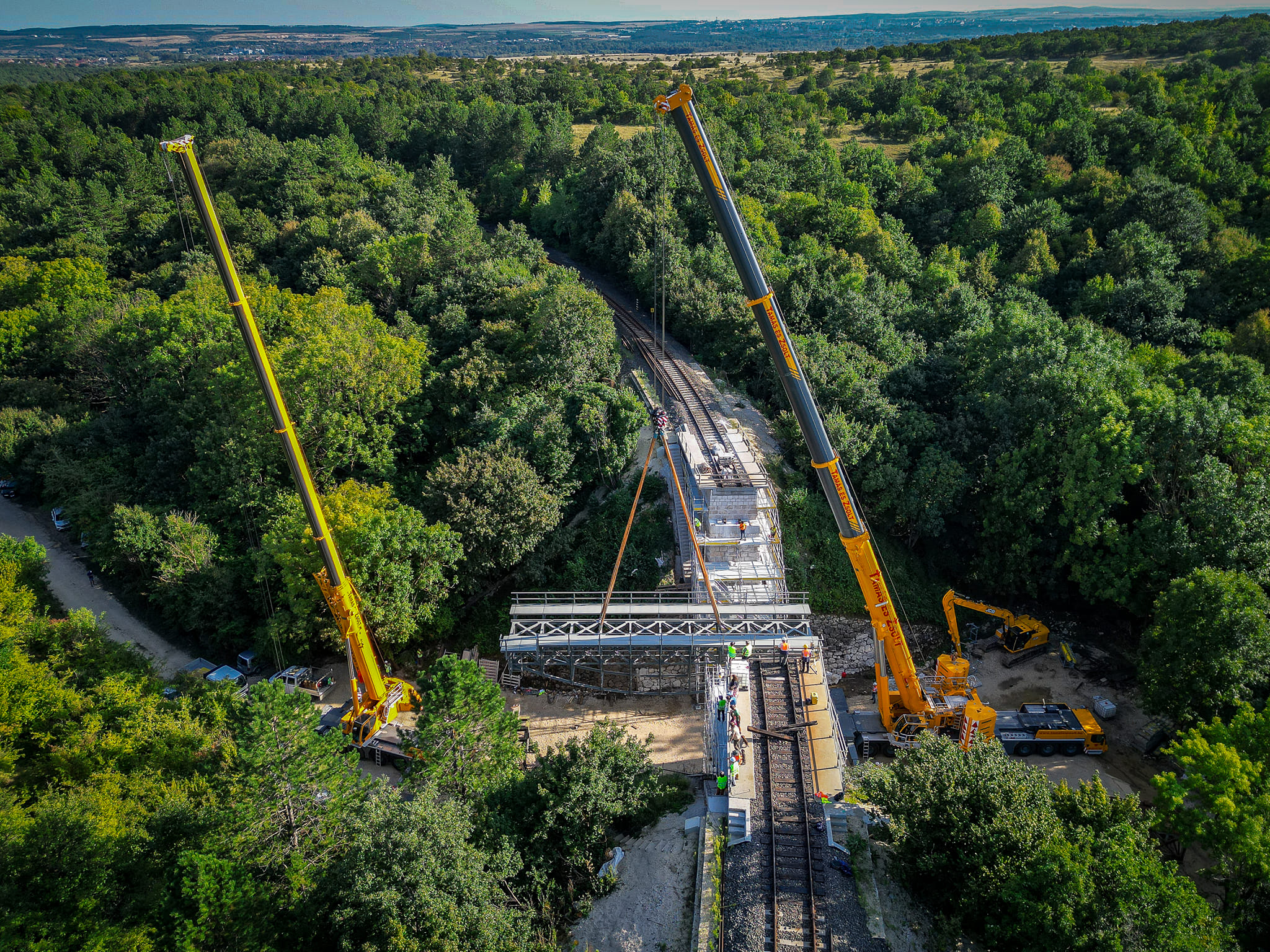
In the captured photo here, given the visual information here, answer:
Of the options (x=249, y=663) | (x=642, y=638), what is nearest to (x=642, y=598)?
(x=642, y=638)

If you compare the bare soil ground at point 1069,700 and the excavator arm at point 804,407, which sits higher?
the excavator arm at point 804,407

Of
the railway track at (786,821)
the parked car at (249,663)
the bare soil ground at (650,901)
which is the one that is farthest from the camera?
the parked car at (249,663)

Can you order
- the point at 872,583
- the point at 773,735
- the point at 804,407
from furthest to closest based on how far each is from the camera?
1. the point at 872,583
2. the point at 773,735
3. the point at 804,407

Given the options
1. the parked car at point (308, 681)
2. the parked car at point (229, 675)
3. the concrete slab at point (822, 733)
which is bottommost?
the concrete slab at point (822, 733)

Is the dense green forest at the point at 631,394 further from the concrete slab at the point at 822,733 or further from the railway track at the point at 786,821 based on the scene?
the concrete slab at the point at 822,733

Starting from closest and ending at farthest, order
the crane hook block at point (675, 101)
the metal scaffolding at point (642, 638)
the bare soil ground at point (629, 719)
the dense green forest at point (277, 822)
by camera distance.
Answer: the dense green forest at point (277, 822) → the crane hook block at point (675, 101) → the bare soil ground at point (629, 719) → the metal scaffolding at point (642, 638)

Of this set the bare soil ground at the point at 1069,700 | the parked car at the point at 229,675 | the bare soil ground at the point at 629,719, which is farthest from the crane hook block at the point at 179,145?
the bare soil ground at the point at 1069,700

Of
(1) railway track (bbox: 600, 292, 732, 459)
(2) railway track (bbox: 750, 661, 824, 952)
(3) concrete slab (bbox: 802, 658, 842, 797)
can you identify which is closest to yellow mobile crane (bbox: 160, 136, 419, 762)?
(2) railway track (bbox: 750, 661, 824, 952)

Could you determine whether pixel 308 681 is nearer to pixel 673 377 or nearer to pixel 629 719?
pixel 629 719

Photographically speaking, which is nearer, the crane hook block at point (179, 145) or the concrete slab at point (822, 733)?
Answer: the crane hook block at point (179, 145)
